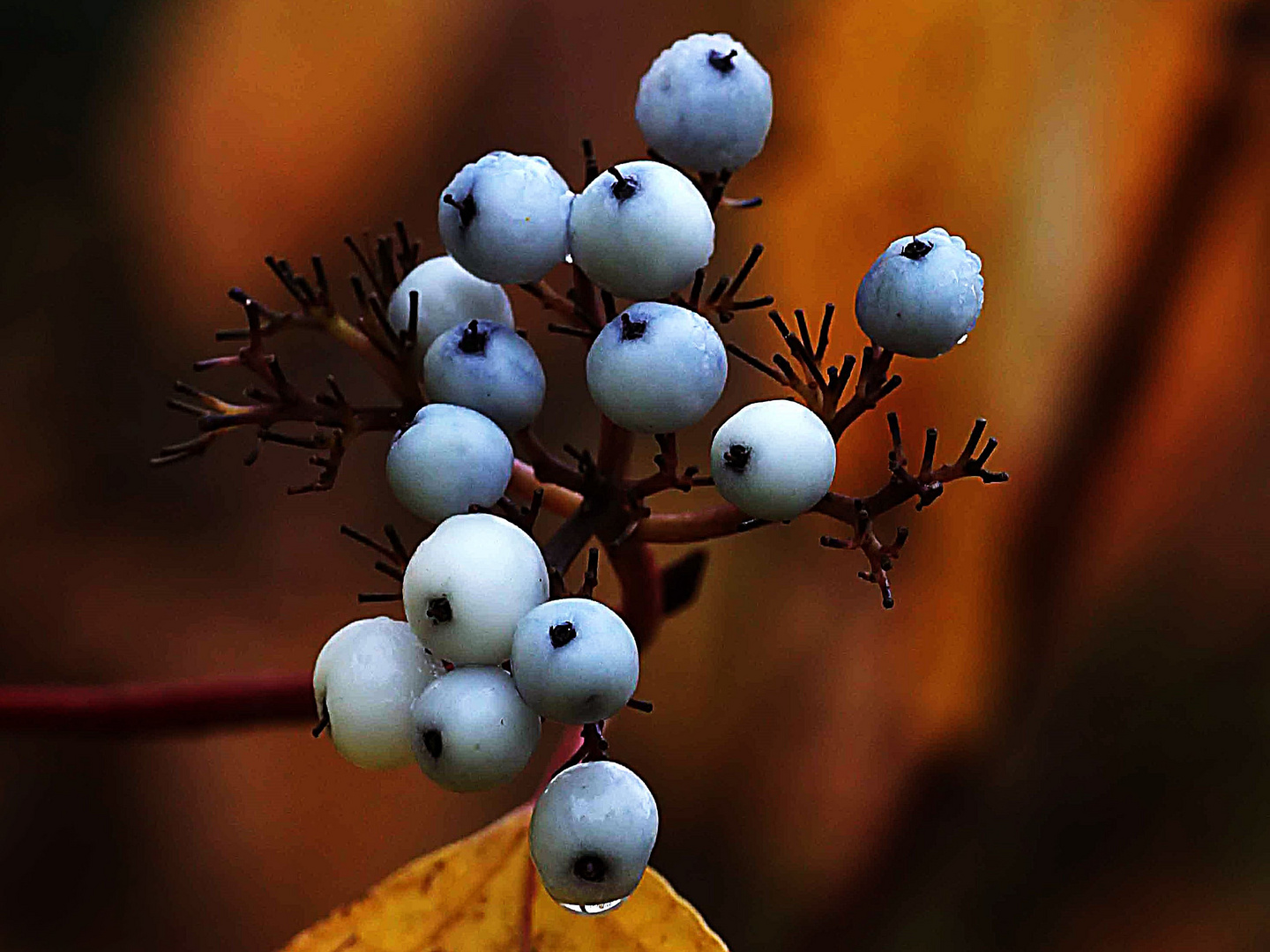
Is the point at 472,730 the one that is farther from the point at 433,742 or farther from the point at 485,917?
the point at 485,917

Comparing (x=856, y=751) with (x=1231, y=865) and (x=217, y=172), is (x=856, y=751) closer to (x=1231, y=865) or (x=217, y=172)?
(x=1231, y=865)

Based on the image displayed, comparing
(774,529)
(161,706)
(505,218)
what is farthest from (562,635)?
(774,529)

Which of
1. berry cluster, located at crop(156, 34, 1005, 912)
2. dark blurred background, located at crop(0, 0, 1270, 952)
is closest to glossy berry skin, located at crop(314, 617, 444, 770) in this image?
berry cluster, located at crop(156, 34, 1005, 912)

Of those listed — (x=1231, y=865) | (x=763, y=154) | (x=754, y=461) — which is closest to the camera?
(x=754, y=461)

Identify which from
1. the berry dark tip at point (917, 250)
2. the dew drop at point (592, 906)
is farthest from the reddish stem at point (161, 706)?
the berry dark tip at point (917, 250)

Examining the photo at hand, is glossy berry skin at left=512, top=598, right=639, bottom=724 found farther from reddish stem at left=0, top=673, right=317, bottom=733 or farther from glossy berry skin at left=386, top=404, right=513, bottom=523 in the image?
reddish stem at left=0, top=673, right=317, bottom=733

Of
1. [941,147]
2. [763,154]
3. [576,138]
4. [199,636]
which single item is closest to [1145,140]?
[941,147]

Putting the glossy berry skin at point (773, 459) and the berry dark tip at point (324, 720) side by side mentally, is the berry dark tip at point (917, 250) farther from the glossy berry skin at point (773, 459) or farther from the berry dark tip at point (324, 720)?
the berry dark tip at point (324, 720)

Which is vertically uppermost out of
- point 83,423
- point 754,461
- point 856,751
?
point 754,461
